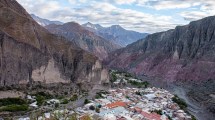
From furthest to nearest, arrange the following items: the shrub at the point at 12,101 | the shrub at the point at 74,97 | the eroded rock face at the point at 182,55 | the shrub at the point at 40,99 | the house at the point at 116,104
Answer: the eroded rock face at the point at 182,55
the shrub at the point at 74,97
the house at the point at 116,104
the shrub at the point at 40,99
the shrub at the point at 12,101

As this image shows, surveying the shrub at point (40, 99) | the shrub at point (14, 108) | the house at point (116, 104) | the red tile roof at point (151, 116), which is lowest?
the red tile roof at point (151, 116)

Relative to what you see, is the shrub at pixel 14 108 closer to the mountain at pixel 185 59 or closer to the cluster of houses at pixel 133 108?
the cluster of houses at pixel 133 108

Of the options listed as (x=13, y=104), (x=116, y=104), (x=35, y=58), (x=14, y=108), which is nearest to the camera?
(x=14, y=108)

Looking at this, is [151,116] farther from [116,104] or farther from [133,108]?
[116,104]

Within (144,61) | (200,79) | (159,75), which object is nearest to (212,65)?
(200,79)

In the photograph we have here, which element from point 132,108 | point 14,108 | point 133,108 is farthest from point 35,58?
point 133,108

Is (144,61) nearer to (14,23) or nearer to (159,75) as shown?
(159,75)

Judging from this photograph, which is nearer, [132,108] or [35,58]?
[132,108]

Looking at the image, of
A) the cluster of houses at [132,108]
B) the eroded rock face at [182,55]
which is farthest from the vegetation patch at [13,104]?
the eroded rock face at [182,55]
